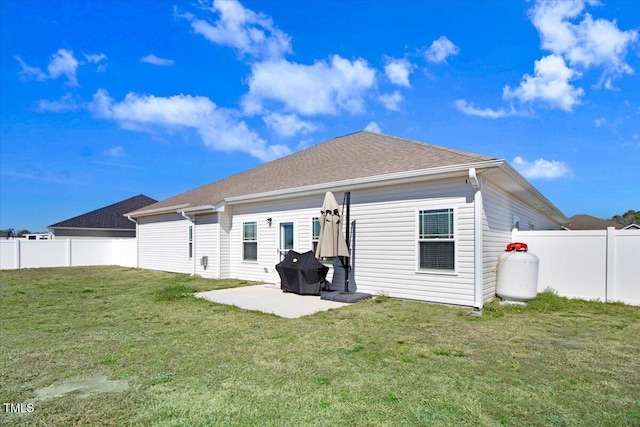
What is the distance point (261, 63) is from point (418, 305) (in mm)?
11609

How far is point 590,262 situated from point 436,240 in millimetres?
4003

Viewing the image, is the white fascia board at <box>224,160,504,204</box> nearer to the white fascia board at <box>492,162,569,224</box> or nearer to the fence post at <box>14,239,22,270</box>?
the white fascia board at <box>492,162,569,224</box>

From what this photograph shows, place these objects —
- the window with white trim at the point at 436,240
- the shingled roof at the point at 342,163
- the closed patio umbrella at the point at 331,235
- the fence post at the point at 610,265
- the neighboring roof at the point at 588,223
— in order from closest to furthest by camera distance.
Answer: the window with white trim at the point at 436,240
the fence post at the point at 610,265
the shingled roof at the point at 342,163
the closed patio umbrella at the point at 331,235
the neighboring roof at the point at 588,223

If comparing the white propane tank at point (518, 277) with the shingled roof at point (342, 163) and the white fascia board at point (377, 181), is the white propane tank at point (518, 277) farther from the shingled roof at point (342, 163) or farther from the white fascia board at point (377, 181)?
the shingled roof at point (342, 163)

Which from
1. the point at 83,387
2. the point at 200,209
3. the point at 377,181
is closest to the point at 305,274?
the point at 377,181

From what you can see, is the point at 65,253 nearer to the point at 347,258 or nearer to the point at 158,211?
the point at 158,211

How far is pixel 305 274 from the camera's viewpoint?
9000mm

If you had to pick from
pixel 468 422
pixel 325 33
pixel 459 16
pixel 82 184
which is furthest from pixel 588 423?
pixel 82 184

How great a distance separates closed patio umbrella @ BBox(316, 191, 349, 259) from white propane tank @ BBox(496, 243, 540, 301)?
3.56m

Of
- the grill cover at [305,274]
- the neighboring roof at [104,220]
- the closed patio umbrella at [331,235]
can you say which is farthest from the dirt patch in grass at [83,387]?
the neighboring roof at [104,220]

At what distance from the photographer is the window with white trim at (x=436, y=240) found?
738 centimetres

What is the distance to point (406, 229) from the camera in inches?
314

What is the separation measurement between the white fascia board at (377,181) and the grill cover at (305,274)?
1.85m

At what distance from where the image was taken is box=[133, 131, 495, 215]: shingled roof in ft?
26.8
